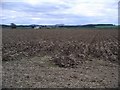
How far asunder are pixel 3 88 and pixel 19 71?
6.67ft

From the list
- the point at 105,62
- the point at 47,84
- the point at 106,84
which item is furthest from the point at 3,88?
the point at 105,62

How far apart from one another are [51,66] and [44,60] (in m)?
1.43

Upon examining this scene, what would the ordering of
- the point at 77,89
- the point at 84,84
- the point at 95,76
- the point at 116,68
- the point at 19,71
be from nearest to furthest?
the point at 77,89 → the point at 84,84 → the point at 95,76 → the point at 19,71 → the point at 116,68

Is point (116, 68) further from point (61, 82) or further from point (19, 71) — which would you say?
point (19, 71)

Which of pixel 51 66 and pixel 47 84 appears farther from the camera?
pixel 51 66

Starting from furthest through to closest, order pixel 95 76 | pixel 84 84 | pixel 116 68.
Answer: pixel 116 68 < pixel 95 76 < pixel 84 84

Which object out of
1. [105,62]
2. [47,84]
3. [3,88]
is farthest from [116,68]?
[3,88]

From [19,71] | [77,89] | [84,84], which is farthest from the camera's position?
[19,71]

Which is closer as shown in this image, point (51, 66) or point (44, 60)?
point (51, 66)

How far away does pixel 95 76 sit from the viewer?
8117 mm

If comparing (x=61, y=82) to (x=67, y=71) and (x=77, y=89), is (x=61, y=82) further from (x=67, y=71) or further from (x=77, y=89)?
(x=67, y=71)

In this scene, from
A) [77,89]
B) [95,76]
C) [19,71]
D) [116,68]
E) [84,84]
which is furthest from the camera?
[116,68]

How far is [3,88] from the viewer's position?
665 centimetres

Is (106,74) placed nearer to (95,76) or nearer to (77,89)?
(95,76)
